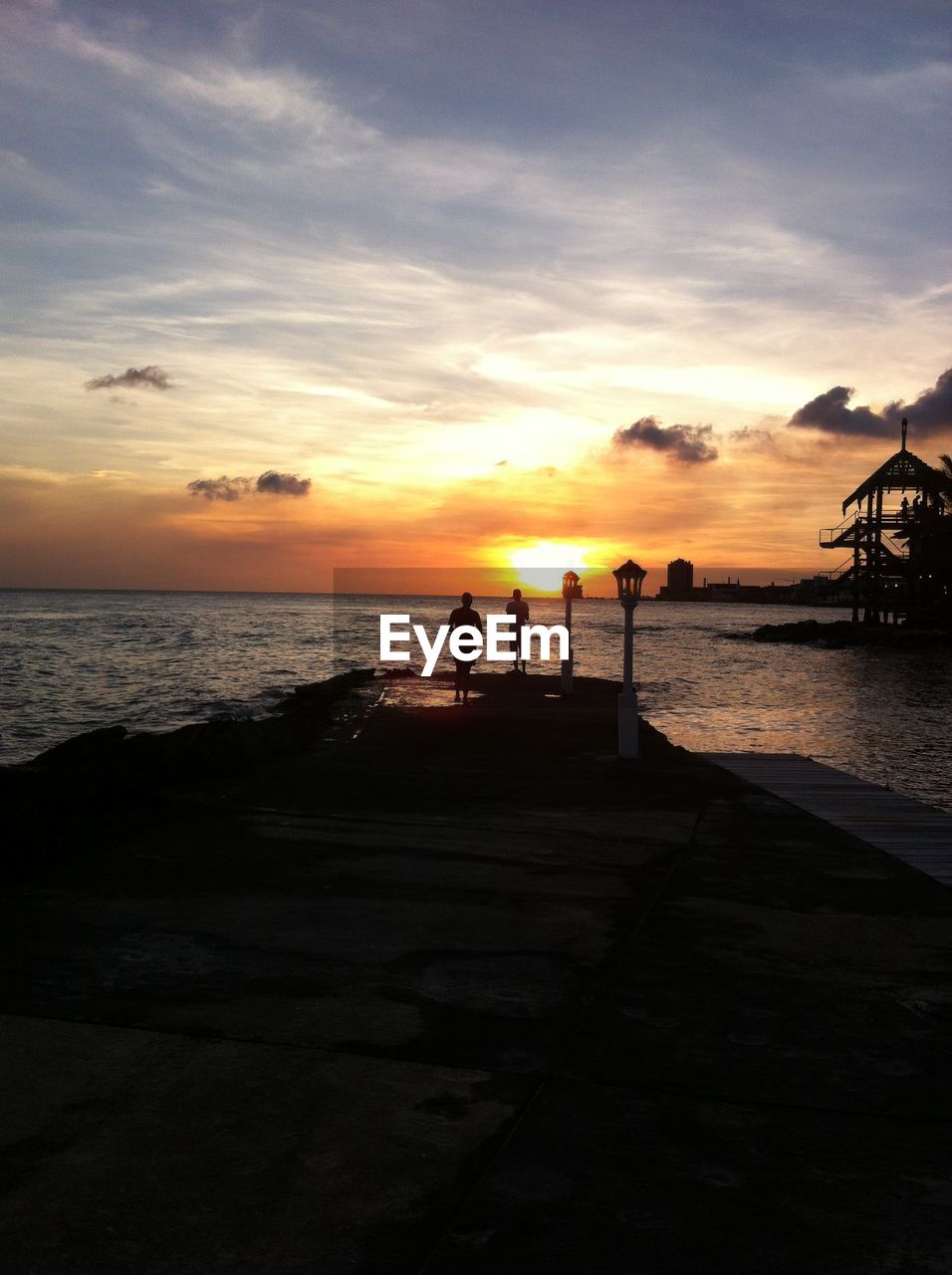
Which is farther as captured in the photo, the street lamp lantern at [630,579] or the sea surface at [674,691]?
the sea surface at [674,691]

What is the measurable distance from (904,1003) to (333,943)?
8.81 ft

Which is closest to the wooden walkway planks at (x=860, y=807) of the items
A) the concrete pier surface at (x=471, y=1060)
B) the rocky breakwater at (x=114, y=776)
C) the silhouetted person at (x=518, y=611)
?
the concrete pier surface at (x=471, y=1060)

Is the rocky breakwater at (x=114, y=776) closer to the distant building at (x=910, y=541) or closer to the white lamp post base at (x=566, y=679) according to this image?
the white lamp post base at (x=566, y=679)

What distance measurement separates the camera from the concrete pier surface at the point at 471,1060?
9.24 ft

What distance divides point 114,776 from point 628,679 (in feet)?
22.5

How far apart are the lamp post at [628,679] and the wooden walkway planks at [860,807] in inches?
49.8

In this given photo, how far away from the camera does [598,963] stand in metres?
5.05

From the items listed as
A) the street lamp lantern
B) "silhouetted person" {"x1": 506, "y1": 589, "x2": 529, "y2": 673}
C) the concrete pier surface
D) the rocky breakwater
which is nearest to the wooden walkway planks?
the concrete pier surface

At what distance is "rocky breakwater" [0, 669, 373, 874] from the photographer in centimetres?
702

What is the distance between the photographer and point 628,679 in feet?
43.7

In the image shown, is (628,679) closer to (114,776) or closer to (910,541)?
(114,776)

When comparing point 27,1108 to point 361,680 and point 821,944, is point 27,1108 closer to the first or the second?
point 821,944

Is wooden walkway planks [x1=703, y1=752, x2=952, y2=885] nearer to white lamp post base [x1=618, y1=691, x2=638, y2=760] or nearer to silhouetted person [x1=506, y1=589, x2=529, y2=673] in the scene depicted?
white lamp post base [x1=618, y1=691, x2=638, y2=760]

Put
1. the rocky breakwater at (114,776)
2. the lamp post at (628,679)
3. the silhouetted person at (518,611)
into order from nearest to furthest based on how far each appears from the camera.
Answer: the rocky breakwater at (114,776)
the lamp post at (628,679)
the silhouetted person at (518,611)
